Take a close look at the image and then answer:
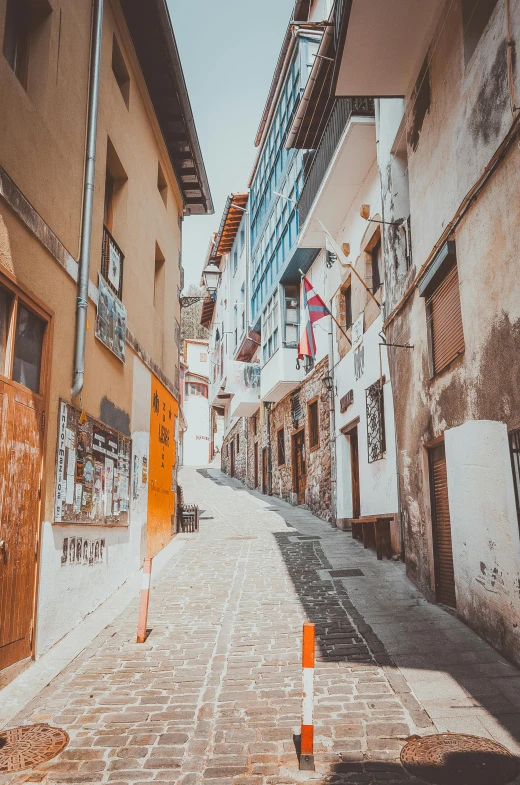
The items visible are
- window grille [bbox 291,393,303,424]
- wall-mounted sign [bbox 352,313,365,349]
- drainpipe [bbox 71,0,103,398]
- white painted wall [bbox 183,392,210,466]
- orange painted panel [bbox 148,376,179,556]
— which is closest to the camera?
drainpipe [bbox 71,0,103,398]

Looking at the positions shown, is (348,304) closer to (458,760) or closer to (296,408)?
(296,408)

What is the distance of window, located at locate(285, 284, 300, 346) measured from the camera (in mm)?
20188

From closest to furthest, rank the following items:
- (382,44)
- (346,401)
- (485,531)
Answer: (485,531) < (382,44) < (346,401)

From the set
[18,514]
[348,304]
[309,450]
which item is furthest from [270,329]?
[18,514]

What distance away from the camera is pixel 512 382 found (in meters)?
5.79

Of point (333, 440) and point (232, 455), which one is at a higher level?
point (232, 455)

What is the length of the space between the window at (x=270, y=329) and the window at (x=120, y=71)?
10.9 m

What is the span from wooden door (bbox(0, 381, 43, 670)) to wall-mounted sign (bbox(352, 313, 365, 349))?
8826 mm

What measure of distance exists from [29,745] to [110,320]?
5861 millimetres

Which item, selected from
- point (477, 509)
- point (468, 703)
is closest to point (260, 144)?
point (477, 509)

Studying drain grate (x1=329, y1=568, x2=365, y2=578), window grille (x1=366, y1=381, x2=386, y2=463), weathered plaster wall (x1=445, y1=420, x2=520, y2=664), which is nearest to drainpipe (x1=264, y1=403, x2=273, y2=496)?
window grille (x1=366, y1=381, x2=386, y2=463)

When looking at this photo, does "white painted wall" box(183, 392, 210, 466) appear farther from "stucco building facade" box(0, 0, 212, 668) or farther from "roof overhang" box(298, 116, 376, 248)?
"stucco building facade" box(0, 0, 212, 668)

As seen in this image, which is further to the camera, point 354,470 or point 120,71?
point 354,470

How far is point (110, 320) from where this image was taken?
9070mm
